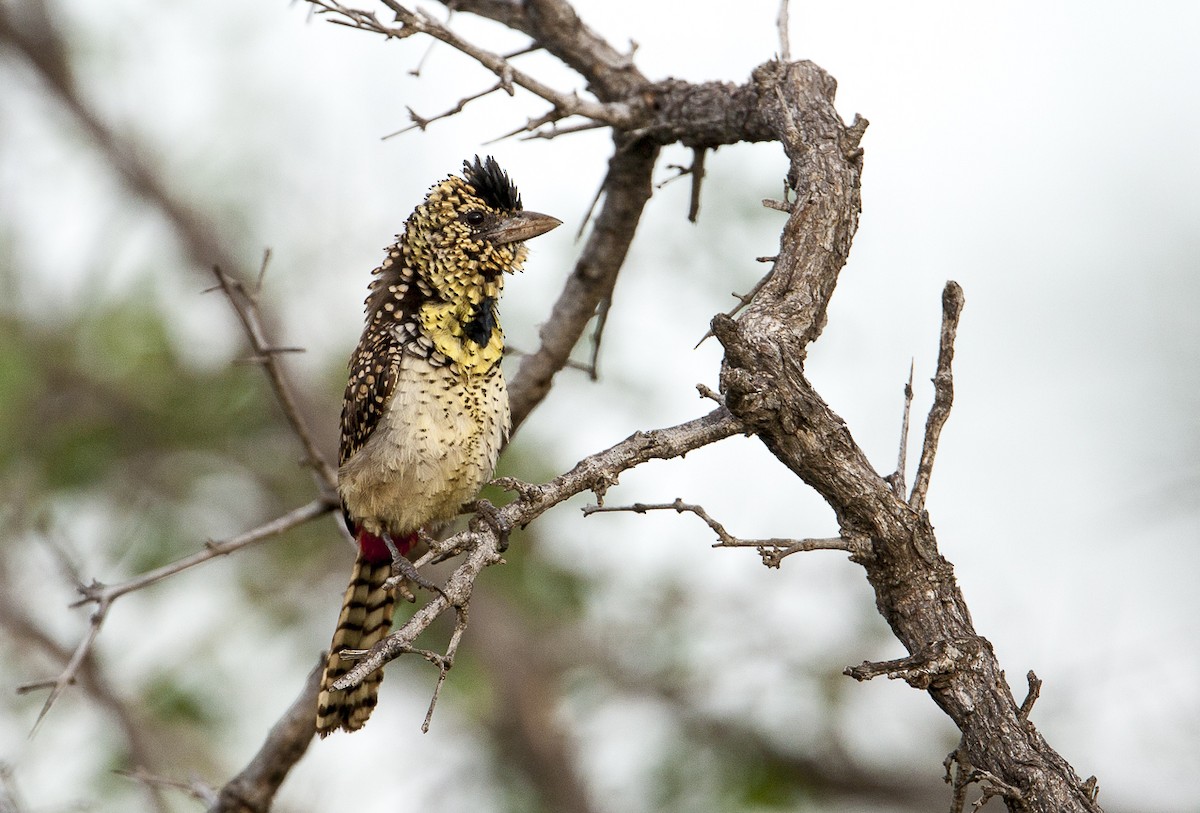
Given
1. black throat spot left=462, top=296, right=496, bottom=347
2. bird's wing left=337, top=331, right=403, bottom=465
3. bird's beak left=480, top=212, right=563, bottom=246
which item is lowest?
bird's wing left=337, top=331, right=403, bottom=465

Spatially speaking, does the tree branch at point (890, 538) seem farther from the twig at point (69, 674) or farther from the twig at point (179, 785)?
the twig at point (179, 785)

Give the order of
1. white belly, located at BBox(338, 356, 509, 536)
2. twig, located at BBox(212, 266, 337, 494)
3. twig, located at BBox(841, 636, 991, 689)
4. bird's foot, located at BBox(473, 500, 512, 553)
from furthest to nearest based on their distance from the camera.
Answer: white belly, located at BBox(338, 356, 509, 536), twig, located at BBox(212, 266, 337, 494), bird's foot, located at BBox(473, 500, 512, 553), twig, located at BBox(841, 636, 991, 689)

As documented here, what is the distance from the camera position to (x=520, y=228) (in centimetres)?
364

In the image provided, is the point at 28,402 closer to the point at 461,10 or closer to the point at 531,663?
the point at 531,663

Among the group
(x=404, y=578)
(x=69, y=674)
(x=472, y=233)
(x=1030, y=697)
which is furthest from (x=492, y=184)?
(x=1030, y=697)

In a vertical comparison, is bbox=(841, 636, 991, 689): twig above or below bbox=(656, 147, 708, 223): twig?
below

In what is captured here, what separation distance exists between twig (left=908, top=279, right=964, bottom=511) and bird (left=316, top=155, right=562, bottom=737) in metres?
1.34

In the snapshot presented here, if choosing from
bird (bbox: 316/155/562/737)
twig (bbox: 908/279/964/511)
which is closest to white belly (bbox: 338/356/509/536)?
bird (bbox: 316/155/562/737)

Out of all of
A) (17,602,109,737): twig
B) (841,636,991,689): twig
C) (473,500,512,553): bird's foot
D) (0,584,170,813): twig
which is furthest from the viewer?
(0,584,170,813): twig

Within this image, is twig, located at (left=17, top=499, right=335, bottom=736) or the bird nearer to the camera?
twig, located at (left=17, top=499, right=335, bottom=736)

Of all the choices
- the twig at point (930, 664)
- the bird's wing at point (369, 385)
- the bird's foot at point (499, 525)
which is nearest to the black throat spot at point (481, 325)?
the bird's wing at point (369, 385)

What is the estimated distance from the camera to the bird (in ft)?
11.9

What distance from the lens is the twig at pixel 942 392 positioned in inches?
98.2

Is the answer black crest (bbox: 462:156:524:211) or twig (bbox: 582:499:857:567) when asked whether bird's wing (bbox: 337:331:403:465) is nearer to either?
black crest (bbox: 462:156:524:211)
